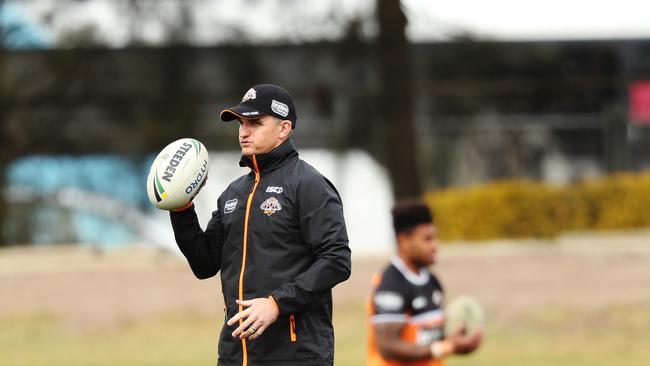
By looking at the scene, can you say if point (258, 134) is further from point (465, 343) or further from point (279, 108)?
point (465, 343)

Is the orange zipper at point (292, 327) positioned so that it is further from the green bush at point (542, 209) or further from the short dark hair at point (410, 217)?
the green bush at point (542, 209)

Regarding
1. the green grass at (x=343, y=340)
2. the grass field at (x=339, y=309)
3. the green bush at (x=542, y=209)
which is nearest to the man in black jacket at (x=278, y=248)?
the green grass at (x=343, y=340)

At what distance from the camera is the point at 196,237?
5.73 m

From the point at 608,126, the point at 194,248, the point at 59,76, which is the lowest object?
the point at 194,248

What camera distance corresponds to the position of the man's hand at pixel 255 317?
5.29 metres

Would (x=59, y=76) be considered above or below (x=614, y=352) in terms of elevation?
above

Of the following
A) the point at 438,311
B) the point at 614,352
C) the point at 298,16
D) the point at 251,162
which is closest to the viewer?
the point at 251,162

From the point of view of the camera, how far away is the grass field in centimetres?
1503

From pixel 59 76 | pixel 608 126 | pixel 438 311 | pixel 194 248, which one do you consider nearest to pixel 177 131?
pixel 59 76

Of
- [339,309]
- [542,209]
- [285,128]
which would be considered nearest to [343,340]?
[339,309]

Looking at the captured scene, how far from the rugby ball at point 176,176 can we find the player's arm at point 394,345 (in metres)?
2.05

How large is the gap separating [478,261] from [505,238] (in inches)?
59.5

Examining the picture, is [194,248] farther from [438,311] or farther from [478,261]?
[478,261]

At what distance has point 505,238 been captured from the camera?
20812mm
